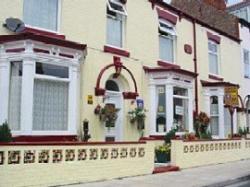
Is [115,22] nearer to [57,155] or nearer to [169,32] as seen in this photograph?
[169,32]

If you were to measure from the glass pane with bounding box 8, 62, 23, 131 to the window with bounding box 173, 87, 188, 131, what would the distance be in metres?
7.09

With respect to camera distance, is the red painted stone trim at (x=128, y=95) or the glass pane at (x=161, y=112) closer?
the red painted stone trim at (x=128, y=95)

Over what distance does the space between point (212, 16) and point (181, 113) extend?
30.3 ft

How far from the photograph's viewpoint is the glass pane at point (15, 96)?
38.1 feet

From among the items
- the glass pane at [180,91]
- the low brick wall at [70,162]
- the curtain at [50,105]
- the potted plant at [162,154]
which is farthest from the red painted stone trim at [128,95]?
the curtain at [50,105]

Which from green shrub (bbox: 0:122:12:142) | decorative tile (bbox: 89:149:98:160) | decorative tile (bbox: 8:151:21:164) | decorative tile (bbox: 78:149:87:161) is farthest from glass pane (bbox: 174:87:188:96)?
A: decorative tile (bbox: 8:151:21:164)

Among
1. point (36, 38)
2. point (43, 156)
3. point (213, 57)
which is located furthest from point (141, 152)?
point (213, 57)

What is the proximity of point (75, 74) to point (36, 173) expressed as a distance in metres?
4.01

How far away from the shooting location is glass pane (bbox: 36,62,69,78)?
39.2 ft

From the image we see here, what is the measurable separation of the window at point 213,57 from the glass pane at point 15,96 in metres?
11.9

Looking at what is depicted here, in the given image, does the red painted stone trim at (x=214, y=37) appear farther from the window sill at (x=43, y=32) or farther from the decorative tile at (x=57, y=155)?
the decorative tile at (x=57, y=155)

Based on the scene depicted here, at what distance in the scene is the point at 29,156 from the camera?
31.7 ft

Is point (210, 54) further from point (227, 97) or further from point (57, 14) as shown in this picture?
→ point (57, 14)

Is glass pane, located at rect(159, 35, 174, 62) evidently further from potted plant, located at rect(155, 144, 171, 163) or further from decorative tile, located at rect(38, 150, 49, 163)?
decorative tile, located at rect(38, 150, 49, 163)
